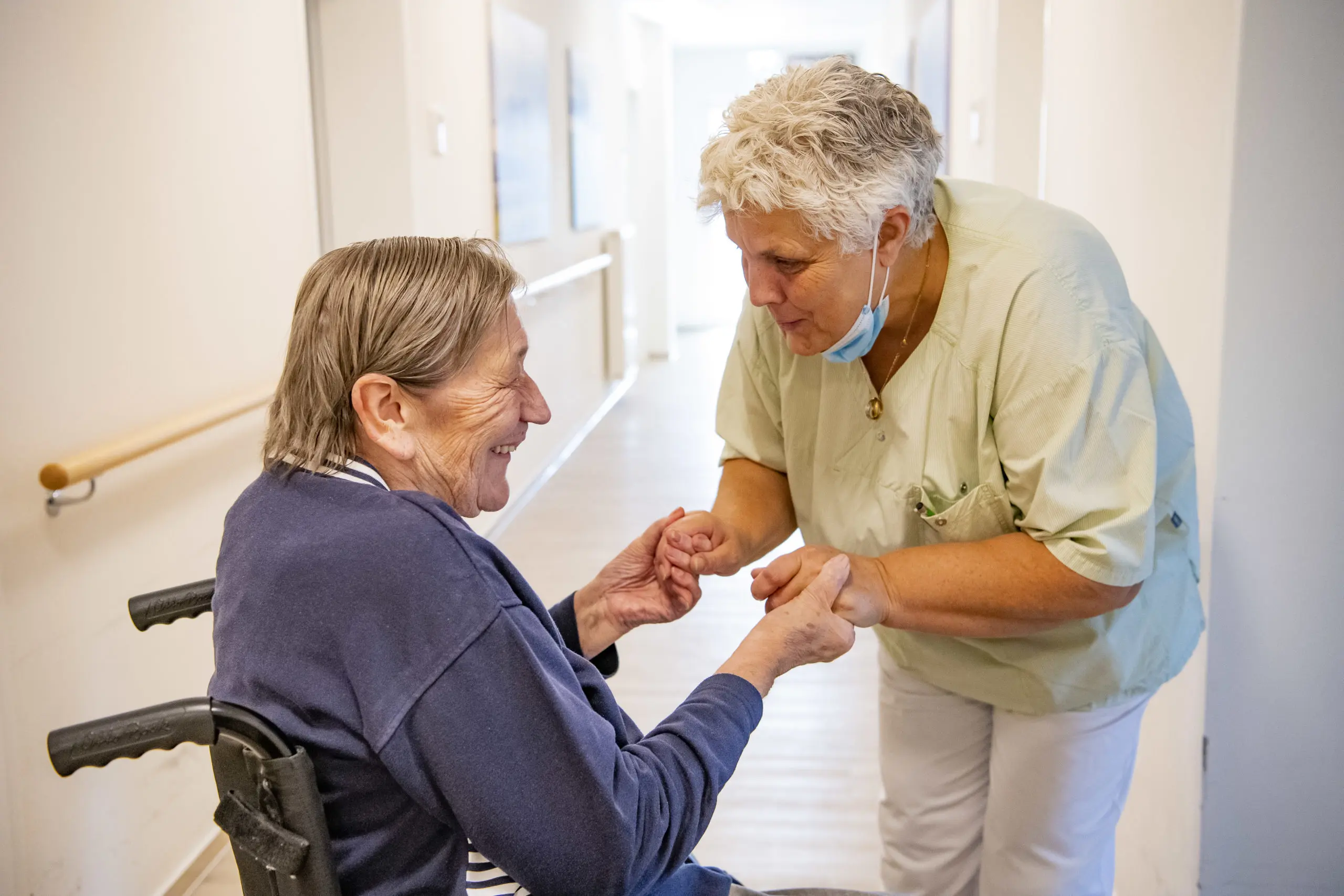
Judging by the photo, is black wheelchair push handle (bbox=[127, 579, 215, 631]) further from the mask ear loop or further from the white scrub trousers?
the white scrub trousers

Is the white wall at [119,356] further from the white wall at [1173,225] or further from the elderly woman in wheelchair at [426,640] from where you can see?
the white wall at [1173,225]

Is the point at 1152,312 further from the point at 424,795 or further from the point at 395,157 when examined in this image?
the point at 395,157

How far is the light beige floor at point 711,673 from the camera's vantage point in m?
2.73

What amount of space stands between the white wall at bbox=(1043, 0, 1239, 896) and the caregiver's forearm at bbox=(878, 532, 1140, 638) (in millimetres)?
490

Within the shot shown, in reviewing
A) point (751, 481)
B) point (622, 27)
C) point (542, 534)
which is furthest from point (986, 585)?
point (622, 27)

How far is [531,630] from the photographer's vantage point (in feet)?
3.56

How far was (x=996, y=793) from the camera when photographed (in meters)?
1.75

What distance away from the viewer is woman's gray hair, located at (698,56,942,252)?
1370 millimetres

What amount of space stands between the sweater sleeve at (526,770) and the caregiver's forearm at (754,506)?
28.9 inches

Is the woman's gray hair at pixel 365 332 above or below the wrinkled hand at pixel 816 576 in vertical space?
above

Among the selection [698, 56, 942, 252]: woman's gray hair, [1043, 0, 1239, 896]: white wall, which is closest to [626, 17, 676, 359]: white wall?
[1043, 0, 1239, 896]: white wall

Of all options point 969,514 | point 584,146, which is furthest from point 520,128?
point 969,514

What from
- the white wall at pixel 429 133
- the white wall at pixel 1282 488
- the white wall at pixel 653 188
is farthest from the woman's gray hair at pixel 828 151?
the white wall at pixel 653 188

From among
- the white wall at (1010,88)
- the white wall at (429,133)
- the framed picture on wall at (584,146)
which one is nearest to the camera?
the white wall at (429,133)
